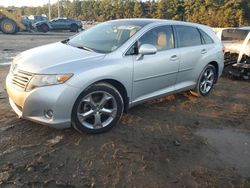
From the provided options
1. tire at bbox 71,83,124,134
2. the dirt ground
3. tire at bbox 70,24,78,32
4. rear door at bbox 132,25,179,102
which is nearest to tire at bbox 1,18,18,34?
tire at bbox 70,24,78,32

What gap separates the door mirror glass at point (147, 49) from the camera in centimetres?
462

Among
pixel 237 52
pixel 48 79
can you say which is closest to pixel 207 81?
pixel 237 52

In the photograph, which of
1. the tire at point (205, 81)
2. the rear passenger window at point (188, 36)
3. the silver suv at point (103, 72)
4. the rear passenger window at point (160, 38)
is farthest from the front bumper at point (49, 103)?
A: the tire at point (205, 81)

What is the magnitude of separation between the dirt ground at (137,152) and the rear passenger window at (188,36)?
1291mm

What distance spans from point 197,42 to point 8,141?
12.9ft

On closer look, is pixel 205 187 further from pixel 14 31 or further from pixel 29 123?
pixel 14 31

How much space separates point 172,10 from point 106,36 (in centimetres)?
5387

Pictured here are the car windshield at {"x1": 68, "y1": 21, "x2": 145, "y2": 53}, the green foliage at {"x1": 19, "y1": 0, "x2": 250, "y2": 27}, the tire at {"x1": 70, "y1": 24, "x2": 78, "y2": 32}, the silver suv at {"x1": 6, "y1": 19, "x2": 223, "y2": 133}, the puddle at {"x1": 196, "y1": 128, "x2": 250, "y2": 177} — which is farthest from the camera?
the green foliage at {"x1": 19, "y1": 0, "x2": 250, "y2": 27}

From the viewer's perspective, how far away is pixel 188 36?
19.3ft

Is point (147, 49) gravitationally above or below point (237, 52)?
above

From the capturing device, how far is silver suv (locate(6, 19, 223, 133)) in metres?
3.96

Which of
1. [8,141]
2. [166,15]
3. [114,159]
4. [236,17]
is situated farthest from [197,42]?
[166,15]

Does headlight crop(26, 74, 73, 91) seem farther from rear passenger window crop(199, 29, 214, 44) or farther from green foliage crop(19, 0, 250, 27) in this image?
green foliage crop(19, 0, 250, 27)

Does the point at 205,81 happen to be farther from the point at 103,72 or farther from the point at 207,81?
the point at 103,72
